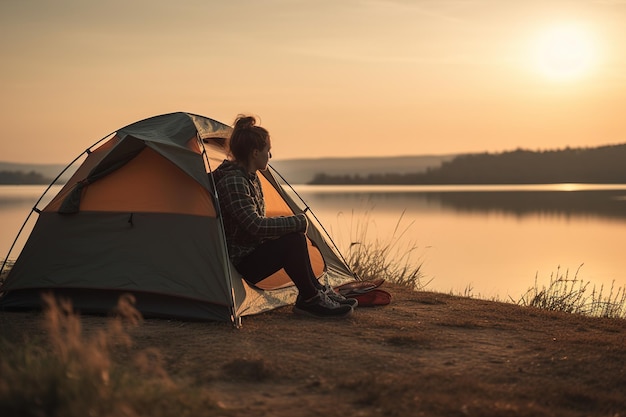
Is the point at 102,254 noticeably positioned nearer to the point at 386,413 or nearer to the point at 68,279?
the point at 68,279

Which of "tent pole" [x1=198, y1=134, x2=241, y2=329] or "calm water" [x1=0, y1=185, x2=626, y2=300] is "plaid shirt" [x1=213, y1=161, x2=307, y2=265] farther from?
"calm water" [x1=0, y1=185, x2=626, y2=300]

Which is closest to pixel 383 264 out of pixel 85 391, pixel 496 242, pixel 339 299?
pixel 339 299

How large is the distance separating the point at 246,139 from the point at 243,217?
0.63 metres

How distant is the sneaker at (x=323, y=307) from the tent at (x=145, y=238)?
1.17 feet

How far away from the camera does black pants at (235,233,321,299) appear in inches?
234

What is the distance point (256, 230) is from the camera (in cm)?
588

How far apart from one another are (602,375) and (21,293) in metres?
4.70

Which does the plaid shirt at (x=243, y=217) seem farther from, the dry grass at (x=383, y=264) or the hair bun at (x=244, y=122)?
the dry grass at (x=383, y=264)

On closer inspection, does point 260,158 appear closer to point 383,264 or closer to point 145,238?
point 145,238

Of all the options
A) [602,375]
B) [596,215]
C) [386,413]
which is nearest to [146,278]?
[386,413]

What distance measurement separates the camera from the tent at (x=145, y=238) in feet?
19.5

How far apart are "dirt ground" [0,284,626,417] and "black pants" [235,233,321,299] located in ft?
1.03

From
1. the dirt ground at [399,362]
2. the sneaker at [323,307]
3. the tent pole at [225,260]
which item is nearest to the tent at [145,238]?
the tent pole at [225,260]

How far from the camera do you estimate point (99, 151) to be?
22.1 ft
